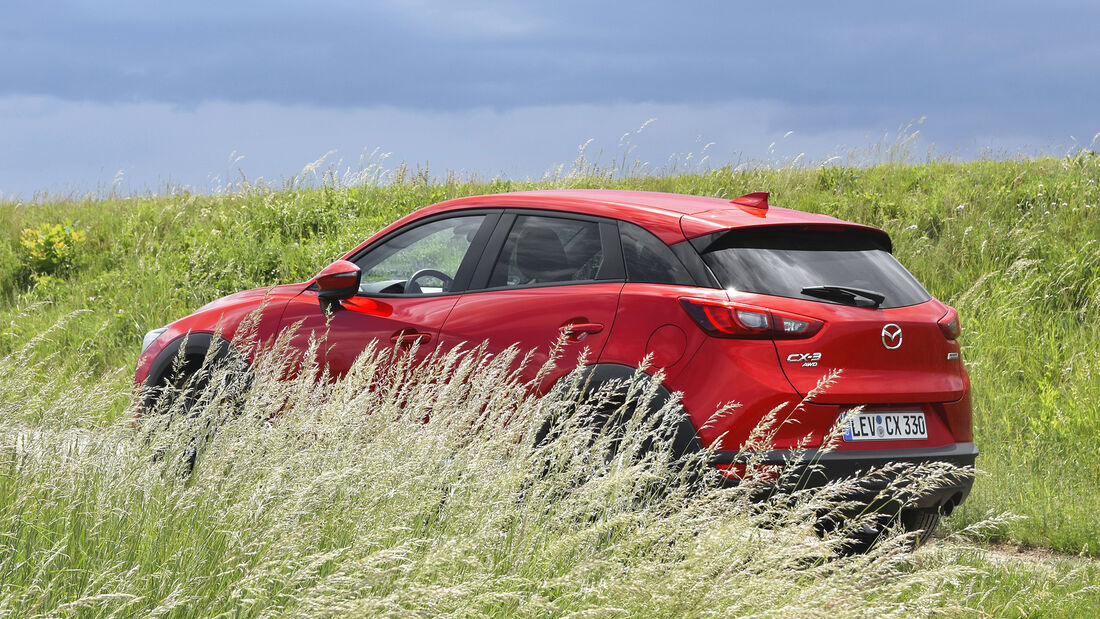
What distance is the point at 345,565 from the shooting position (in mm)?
2750

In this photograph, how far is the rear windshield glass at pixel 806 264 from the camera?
4461 millimetres

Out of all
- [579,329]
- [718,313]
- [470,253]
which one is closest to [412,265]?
[470,253]

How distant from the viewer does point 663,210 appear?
4.81 m

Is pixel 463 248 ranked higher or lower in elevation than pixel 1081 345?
higher

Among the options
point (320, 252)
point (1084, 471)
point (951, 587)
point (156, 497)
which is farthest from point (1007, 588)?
point (320, 252)

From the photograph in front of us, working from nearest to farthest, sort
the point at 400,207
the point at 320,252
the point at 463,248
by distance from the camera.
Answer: the point at 463,248 < the point at 320,252 < the point at 400,207

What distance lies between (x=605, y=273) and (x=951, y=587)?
2.26m

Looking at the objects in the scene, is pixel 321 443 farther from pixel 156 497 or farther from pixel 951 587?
pixel 951 587

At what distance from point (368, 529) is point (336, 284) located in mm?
2619

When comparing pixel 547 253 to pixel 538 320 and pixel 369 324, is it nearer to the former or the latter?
pixel 538 320

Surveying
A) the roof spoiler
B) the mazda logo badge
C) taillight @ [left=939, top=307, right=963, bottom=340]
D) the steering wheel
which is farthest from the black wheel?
the steering wheel

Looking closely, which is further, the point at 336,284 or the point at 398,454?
the point at 336,284

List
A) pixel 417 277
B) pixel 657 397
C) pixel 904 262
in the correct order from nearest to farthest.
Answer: pixel 657 397
pixel 417 277
pixel 904 262

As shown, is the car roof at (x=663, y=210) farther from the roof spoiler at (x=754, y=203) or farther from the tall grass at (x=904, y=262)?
the tall grass at (x=904, y=262)
